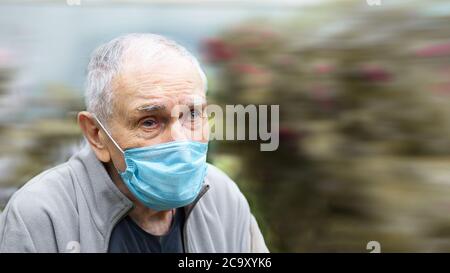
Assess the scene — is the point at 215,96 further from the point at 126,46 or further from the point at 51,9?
the point at 51,9

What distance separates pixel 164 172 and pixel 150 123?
18cm

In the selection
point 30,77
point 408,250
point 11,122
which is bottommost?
point 408,250

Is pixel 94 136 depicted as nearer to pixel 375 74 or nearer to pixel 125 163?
pixel 125 163

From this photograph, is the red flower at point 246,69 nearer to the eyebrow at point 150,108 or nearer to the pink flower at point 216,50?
the pink flower at point 216,50

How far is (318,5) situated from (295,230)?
2.99 ft

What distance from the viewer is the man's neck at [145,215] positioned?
6.88 ft

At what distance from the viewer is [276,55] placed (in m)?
2.22

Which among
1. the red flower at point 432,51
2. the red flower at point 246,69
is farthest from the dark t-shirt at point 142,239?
the red flower at point 432,51

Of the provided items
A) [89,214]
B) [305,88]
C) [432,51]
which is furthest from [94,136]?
[432,51]

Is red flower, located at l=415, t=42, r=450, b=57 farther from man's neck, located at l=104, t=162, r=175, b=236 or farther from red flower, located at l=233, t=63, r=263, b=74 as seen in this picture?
man's neck, located at l=104, t=162, r=175, b=236

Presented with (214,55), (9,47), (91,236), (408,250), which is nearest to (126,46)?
(214,55)

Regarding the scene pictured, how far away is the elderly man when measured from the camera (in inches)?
77.2

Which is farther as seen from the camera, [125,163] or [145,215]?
[145,215]

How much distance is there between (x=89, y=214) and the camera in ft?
6.66
